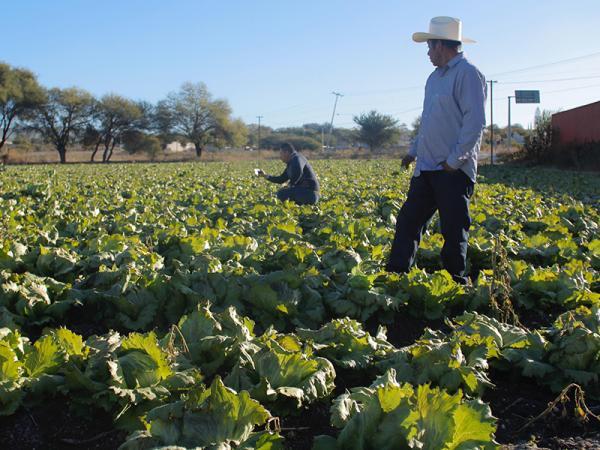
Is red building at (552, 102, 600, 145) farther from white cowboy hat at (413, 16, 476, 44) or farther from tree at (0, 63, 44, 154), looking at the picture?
tree at (0, 63, 44, 154)

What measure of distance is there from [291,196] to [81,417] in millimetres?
8173

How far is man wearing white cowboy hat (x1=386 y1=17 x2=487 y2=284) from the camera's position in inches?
185

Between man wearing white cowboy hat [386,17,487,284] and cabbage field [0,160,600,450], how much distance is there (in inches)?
20.1

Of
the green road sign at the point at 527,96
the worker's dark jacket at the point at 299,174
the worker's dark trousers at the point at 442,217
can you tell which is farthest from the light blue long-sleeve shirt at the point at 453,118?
the green road sign at the point at 527,96

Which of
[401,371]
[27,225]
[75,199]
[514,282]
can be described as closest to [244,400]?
[401,371]

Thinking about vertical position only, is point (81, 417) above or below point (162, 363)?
below

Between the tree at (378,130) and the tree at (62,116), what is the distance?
133ft

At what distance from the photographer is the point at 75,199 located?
A: 1200 centimetres

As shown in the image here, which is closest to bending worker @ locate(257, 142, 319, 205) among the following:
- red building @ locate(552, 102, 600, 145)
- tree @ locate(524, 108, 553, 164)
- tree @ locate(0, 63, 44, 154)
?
red building @ locate(552, 102, 600, 145)

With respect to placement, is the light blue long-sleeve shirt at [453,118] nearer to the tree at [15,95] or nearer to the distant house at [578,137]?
the distant house at [578,137]

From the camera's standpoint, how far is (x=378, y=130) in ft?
285

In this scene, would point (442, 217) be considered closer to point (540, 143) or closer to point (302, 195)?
point (302, 195)

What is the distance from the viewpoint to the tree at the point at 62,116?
64.7m

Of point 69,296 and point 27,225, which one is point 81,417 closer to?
point 69,296
